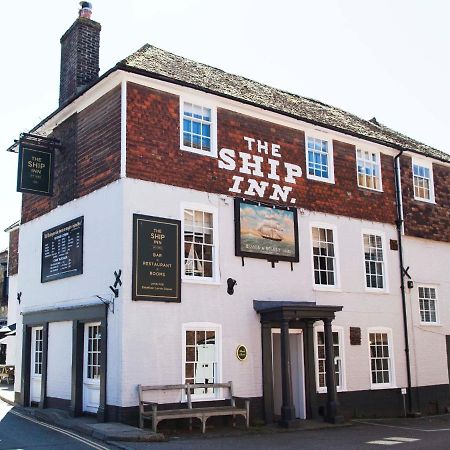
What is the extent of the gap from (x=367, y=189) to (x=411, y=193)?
2180mm

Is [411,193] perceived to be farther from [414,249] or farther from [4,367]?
[4,367]

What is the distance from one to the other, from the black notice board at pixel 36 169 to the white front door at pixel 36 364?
4.07 meters

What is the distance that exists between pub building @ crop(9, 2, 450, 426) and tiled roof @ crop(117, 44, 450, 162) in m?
0.10

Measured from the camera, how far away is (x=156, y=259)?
47.6 feet

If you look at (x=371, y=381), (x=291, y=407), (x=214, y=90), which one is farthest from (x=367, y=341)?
(x=214, y=90)

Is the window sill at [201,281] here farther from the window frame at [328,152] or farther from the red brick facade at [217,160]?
the window frame at [328,152]

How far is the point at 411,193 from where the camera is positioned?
69.2ft

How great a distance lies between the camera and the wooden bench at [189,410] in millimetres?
13305

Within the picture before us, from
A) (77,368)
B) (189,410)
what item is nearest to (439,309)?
(189,410)

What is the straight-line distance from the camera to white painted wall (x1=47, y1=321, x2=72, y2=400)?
1591 cm

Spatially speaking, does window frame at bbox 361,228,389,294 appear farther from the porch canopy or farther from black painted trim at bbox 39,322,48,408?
black painted trim at bbox 39,322,48,408

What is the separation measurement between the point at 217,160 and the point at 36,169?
16.5ft

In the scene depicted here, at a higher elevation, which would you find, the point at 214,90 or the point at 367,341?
the point at 214,90

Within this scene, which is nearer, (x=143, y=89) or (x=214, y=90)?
(x=143, y=89)
